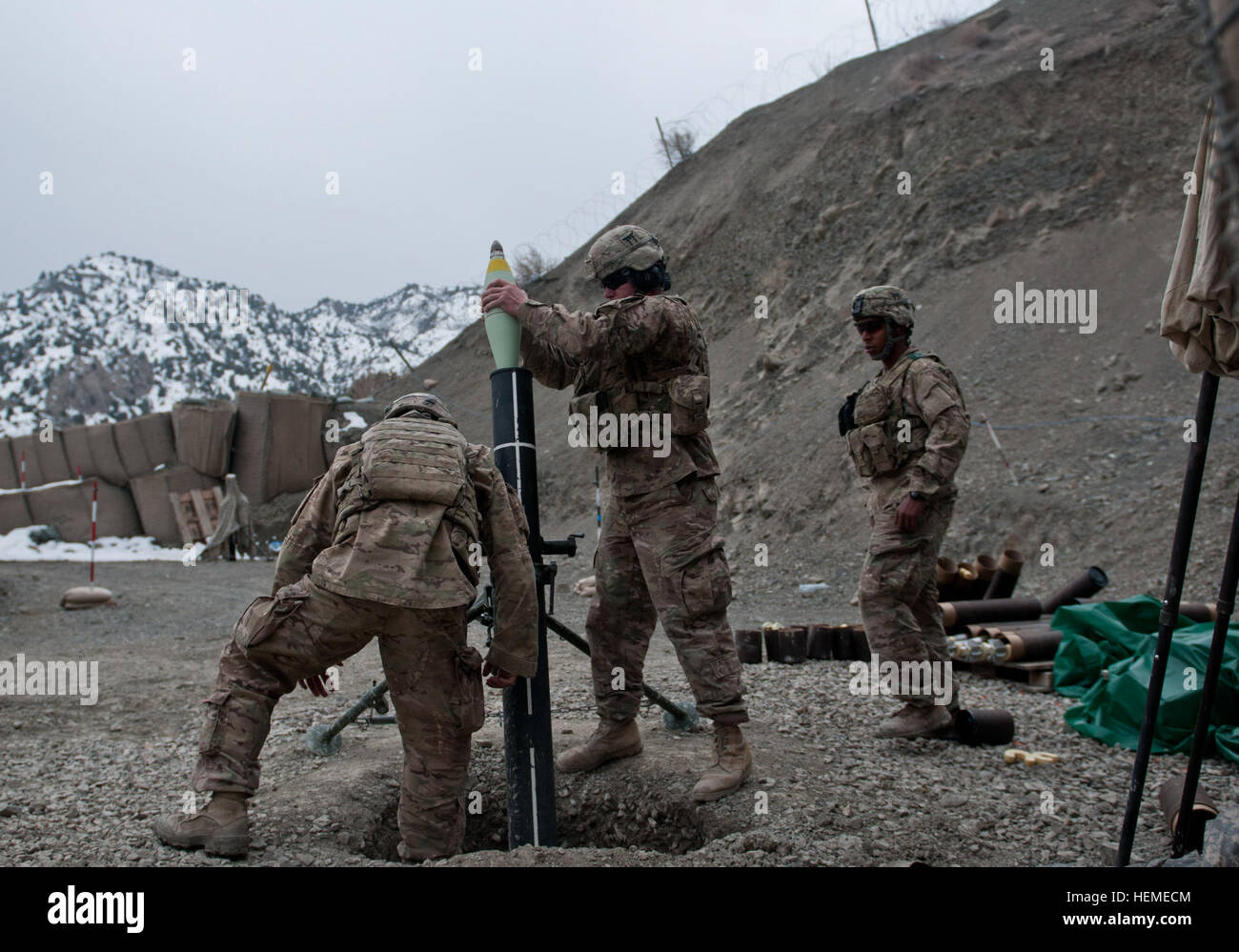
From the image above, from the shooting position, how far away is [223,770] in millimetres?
2898

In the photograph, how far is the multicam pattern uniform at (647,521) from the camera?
3.46m

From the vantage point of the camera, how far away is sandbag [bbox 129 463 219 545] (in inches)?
705

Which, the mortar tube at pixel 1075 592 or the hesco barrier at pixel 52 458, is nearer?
the mortar tube at pixel 1075 592

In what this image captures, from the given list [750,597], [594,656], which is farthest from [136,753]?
[750,597]

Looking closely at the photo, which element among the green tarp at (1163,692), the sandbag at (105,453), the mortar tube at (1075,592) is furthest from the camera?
the sandbag at (105,453)

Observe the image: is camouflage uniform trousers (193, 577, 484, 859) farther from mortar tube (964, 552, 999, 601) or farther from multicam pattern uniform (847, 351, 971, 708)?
mortar tube (964, 552, 999, 601)

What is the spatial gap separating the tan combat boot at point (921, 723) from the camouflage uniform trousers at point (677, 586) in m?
1.09

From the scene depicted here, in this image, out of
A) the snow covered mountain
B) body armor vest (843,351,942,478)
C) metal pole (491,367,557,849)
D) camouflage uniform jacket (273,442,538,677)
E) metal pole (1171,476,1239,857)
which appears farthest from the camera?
the snow covered mountain

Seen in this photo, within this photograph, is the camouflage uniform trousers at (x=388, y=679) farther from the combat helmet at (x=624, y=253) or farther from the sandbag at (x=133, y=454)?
the sandbag at (x=133, y=454)

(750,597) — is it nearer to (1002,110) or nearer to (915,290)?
(915,290)

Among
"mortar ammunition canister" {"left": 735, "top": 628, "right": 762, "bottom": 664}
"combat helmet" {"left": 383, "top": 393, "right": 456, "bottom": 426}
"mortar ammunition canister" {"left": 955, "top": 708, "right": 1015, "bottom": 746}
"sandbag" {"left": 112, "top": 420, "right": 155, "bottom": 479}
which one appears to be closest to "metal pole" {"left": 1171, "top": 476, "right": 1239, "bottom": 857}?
"mortar ammunition canister" {"left": 955, "top": 708, "right": 1015, "bottom": 746}

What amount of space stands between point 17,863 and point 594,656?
2.12 m

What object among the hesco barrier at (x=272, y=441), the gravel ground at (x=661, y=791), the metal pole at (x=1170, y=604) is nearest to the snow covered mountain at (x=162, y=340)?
the hesco barrier at (x=272, y=441)

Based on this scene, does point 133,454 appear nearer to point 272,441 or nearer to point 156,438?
point 156,438
